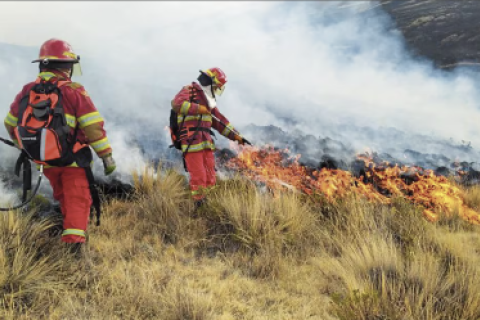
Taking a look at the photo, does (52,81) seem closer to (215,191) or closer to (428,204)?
(215,191)

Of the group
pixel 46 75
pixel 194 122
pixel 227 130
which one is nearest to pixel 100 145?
pixel 46 75

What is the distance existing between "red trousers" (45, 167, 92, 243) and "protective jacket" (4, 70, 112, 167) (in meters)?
0.14

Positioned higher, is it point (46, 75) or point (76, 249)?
point (46, 75)

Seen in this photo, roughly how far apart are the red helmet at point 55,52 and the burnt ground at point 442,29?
6.12m

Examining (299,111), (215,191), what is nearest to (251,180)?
(215,191)

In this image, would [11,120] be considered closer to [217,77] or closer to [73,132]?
[73,132]

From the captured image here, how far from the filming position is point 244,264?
365cm

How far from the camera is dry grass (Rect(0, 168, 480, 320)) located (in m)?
2.68

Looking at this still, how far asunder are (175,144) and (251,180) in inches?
47.1

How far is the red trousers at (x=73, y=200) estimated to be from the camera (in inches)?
131

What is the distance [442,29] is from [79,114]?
22.7 feet

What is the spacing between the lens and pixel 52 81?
320 cm

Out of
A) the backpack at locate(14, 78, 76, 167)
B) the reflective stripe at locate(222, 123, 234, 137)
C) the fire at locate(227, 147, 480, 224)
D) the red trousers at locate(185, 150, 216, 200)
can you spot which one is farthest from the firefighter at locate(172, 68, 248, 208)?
the backpack at locate(14, 78, 76, 167)

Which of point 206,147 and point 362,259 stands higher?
point 206,147
